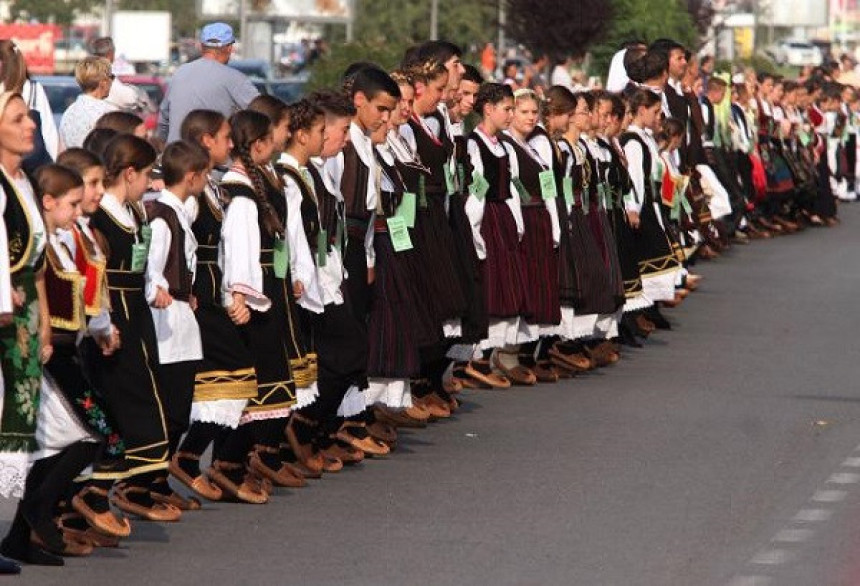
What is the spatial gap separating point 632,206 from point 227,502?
6330 millimetres

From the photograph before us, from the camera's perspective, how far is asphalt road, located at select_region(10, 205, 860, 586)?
8.62m

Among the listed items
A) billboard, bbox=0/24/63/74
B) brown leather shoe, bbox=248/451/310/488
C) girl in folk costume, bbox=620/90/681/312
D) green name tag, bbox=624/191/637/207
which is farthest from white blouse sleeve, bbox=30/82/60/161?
billboard, bbox=0/24/63/74

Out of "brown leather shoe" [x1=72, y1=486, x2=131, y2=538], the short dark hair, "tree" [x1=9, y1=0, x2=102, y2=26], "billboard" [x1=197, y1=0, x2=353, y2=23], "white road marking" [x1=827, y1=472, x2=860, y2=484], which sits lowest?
"tree" [x1=9, y1=0, x2=102, y2=26]

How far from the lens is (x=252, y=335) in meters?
10.1

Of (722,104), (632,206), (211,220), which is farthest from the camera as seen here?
(722,104)

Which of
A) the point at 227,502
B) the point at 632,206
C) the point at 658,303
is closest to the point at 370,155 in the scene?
the point at 227,502

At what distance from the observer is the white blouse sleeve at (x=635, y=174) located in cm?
1591

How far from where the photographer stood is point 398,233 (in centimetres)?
1185

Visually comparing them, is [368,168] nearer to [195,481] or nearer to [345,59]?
[195,481]

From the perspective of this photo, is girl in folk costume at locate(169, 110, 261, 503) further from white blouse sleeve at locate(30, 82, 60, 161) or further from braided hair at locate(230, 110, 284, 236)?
white blouse sleeve at locate(30, 82, 60, 161)

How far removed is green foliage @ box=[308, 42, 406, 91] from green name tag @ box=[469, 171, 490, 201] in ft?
66.8

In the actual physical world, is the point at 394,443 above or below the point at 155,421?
below

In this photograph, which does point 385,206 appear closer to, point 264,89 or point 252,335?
point 252,335

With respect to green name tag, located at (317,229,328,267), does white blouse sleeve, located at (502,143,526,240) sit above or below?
below
